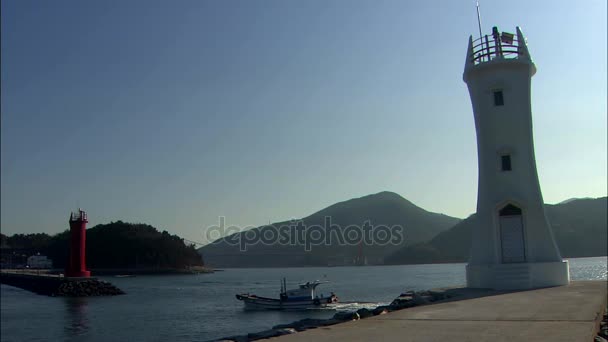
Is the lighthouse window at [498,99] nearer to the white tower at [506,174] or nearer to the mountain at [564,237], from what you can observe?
the white tower at [506,174]

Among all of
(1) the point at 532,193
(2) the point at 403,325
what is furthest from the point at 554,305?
(1) the point at 532,193

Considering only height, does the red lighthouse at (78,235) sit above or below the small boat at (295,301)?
above

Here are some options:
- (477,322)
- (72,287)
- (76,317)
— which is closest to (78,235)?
(72,287)

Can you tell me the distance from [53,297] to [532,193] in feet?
161

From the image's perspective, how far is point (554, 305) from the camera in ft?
39.8

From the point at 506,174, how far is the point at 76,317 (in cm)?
2840

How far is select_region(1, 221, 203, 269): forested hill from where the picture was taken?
419 feet

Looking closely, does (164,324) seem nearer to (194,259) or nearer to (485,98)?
(485,98)

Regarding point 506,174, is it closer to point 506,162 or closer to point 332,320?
point 506,162

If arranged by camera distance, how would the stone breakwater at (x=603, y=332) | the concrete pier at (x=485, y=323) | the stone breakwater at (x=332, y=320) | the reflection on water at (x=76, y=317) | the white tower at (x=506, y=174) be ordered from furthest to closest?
1. the reflection on water at (x=76, y=317)
2. the white tower at (x=506, y=174)
3. the stone breakwater at (x=332, y=320)
4. the stone breakwater at (x=603, y=332)
5. the concrete pier at (x=485, y=323)

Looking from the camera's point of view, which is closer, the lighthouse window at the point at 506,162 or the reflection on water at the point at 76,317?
the lighthouse window at the point at 506,162

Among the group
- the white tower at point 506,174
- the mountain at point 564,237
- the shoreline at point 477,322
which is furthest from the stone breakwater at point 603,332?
the mountain at point 564,237

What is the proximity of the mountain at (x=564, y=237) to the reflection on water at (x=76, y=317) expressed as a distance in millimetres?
128393

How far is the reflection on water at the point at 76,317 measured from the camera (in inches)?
1113
